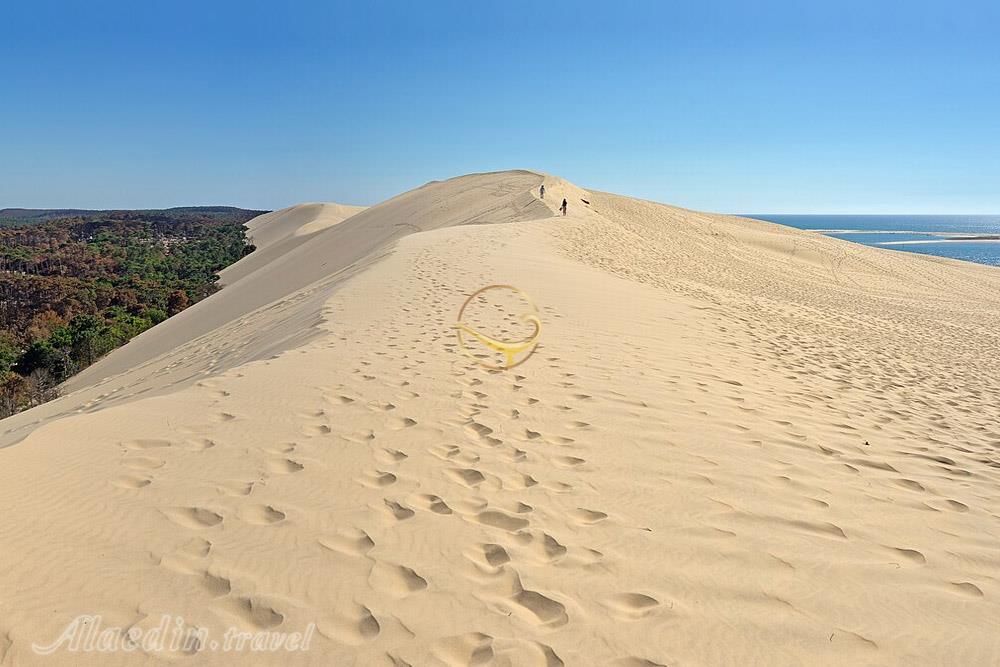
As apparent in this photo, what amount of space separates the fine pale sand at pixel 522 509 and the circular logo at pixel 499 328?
0.22 metres

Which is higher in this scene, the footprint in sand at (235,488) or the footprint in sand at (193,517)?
the footprint in sand at (235,488)

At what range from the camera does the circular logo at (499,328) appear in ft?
22.0

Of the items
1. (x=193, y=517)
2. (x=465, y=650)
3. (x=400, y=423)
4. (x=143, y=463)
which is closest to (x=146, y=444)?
(x=143, y=463)

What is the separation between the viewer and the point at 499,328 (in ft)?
26.5

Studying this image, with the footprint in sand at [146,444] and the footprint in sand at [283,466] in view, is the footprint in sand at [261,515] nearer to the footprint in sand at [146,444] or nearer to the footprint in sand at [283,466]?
the footprint in sand at [283,466]

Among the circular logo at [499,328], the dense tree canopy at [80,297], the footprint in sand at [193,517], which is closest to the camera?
the footprint in sand at [193,517]

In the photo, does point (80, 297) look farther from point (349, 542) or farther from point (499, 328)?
point (349, 542)

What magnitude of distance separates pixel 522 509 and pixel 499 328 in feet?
15.9

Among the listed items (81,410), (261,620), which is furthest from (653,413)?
(81,410)

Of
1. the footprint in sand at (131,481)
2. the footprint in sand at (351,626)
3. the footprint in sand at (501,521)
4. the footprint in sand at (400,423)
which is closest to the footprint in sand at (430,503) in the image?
the footprint in sand at (501,521)

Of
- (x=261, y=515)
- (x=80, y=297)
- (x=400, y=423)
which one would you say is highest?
(x=400, y=423)

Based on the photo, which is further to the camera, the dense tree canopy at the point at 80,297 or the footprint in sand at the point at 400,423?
the dense tree canopy at the point at 80,297

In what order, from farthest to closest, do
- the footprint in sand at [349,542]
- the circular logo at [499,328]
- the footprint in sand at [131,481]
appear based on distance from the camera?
the circular logo at [499,328] → the footprint in sand at [131,481] → the footprint in sand at [349,542]

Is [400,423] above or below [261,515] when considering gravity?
above
